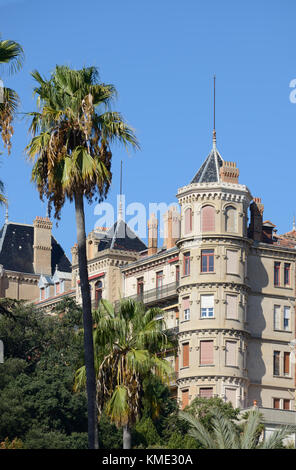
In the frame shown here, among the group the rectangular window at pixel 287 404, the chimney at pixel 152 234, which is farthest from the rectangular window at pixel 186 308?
the chimney at pixel 152 234

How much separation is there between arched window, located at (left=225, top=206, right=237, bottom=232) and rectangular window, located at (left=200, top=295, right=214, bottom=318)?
497 centimetres

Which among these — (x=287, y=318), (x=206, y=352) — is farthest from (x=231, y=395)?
(x=287, y=318)

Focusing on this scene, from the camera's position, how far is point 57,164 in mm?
45219

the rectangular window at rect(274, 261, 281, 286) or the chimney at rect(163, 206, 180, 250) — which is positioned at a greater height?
the chimney at rect(163, 206, 180, 250)

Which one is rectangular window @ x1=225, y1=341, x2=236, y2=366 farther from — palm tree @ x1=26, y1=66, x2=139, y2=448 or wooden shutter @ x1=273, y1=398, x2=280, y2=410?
palm tree @ x1=26, y1=66, x2=139, y2=448

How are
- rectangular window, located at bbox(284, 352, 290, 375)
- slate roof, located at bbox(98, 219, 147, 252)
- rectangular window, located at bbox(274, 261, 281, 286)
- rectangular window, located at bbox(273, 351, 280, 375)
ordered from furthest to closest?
slate roof, located at bbox(98, 219, 147, 252), rectangular window, located at bbox(274, 261, 281, 286), rectangular window, located at bbox(284, 352, 290, 375), rectangular window, located at bbox(273, 351, 280, 375)

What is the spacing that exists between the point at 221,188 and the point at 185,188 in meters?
2.64

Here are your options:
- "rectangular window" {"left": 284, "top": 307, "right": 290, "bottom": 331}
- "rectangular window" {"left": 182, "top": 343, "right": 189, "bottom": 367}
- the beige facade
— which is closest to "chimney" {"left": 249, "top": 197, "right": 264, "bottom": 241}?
the beige facade

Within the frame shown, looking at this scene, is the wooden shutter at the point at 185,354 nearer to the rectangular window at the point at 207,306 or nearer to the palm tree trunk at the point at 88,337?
the rectangular window at the point at 207,306

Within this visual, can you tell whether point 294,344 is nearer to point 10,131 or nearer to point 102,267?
point 102,267

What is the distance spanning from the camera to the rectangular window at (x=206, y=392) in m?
87.2

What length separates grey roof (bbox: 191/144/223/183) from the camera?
91.8 metres

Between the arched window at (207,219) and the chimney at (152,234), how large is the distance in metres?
13.1
